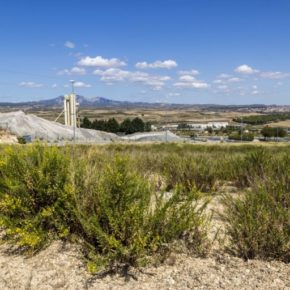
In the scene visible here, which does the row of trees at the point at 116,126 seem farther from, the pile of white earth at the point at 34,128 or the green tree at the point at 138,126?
the pile of white earth at the point at 34,128

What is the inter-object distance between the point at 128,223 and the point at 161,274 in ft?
2.22

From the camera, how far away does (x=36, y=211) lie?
17.8 feet

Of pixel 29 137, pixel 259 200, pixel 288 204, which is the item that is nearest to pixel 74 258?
pixel 259 200

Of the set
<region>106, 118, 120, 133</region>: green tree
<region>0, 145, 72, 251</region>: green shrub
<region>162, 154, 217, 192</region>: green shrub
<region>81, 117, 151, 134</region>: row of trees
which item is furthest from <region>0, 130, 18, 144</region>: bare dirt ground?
<region>106, 118, 120, 133</region>: green tree

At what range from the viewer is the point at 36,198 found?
5.42 metres

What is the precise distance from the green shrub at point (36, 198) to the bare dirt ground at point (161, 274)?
35 centimetres

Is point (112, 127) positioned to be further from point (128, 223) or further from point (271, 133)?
point (128, 223)

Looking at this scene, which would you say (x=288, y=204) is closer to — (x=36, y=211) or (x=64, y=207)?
(x=64, y=207)

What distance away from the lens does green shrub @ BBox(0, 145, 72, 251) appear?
4.98m

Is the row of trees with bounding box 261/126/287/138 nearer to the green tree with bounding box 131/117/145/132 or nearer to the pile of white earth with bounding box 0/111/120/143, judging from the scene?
the green tree with bounding box 131/117/145/132

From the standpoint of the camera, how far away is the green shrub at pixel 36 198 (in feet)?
16.4

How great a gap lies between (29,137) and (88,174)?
140 ft

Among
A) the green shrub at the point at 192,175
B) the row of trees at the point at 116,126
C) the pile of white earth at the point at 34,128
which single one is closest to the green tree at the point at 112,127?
the row of trees at the point at 116,126

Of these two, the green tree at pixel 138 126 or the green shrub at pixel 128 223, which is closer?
the green shrub at pixel 128 223
